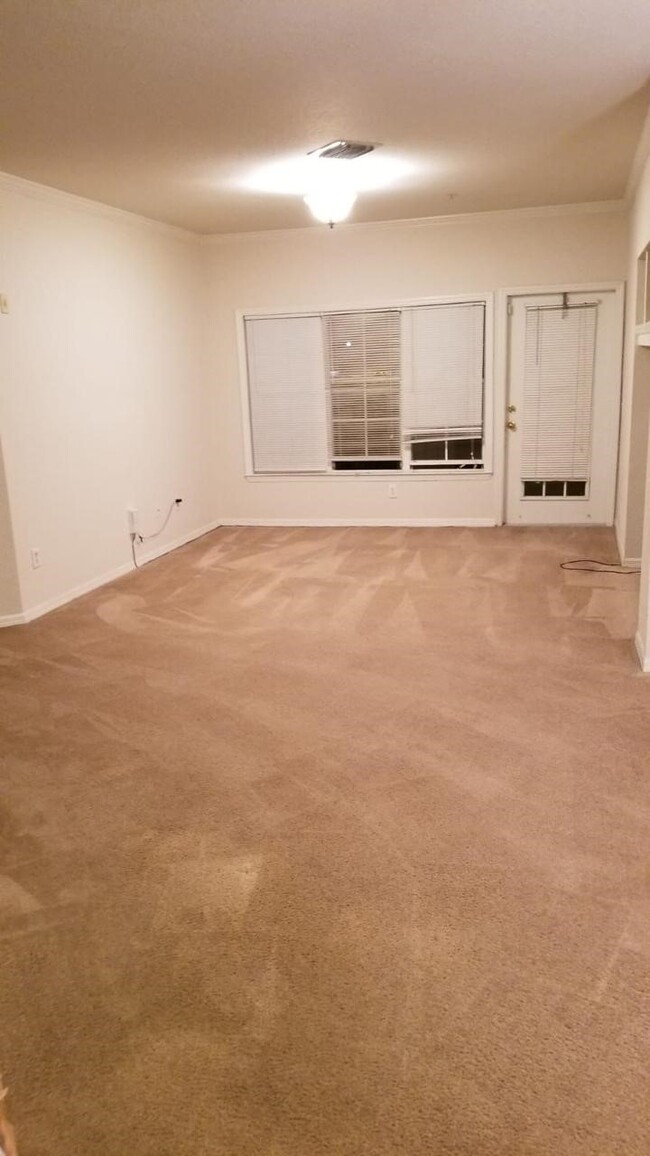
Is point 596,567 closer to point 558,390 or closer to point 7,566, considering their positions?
point 558,390

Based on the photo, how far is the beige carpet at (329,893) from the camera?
5.29ft

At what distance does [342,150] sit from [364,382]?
9.55 feet

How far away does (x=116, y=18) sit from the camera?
2.66 m

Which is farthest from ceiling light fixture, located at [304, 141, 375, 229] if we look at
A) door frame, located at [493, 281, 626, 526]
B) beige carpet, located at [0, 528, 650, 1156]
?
beige carpet, located at [0, 528, 650, 1156]

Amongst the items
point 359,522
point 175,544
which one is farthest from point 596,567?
point 175,544

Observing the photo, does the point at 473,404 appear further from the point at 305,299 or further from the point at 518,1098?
the point at 518,1098

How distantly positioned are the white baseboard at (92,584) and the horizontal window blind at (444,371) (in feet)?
7.25

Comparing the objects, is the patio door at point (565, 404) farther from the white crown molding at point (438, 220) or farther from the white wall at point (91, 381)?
the white wall at point (91, 381)

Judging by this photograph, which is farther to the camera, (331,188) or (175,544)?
(175,544)

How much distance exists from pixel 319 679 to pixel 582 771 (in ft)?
4.47

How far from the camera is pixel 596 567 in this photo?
18.4 feet

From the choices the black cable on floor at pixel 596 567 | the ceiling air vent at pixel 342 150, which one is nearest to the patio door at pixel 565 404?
the black cable on floor at pixel 596 567

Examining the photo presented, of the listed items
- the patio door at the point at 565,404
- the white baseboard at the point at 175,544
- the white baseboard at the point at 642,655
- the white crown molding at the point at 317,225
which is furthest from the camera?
the patio door at the point at 565,404

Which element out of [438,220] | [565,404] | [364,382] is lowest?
[565,404]
